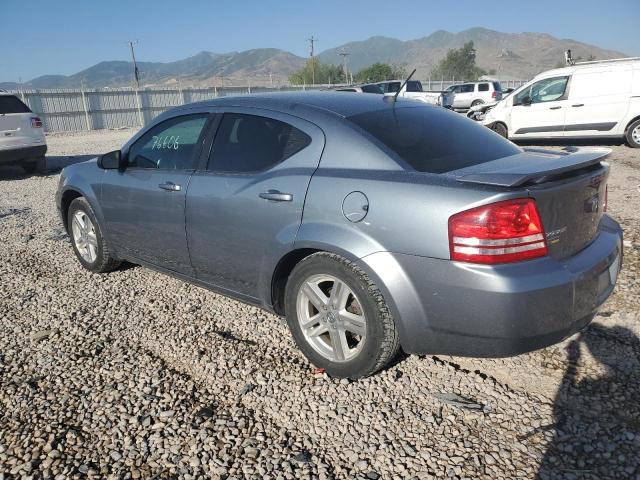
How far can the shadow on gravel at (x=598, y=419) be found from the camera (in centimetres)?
212

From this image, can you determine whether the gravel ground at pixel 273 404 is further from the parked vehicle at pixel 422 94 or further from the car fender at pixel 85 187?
the parked vehicle at pixel 422 94

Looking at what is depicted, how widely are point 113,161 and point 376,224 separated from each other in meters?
2.60

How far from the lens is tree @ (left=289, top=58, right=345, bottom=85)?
81375 mm

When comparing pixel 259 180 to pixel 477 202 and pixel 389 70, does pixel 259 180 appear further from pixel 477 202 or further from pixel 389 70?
pixel 389 70

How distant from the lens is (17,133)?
1022cm

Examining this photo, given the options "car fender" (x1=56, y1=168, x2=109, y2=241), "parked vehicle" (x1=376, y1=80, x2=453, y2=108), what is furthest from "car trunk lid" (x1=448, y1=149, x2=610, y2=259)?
"parked vehicle" (x1=376, y1=80, x2=453, y2=108)

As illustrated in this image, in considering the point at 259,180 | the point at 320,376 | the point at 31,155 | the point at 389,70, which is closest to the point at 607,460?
the point at 320,376

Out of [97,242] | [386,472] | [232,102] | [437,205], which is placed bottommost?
[386,472]

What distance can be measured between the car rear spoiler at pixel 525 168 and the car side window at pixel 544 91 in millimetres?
10464

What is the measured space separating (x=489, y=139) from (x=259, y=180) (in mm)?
1505

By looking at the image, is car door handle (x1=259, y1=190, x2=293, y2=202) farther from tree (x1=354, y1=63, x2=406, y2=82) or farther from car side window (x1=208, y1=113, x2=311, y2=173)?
tree (x1=354, y1=63, x2=406, y2=82)

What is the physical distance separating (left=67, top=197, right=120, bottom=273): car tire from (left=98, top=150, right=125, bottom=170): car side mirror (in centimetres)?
51

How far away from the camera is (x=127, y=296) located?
417 centimetres

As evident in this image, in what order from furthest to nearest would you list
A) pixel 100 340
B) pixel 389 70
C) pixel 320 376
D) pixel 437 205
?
1. pixel 389 70
2. pixel 100 340
3. pixel 320 376
4. pixel 437 205
